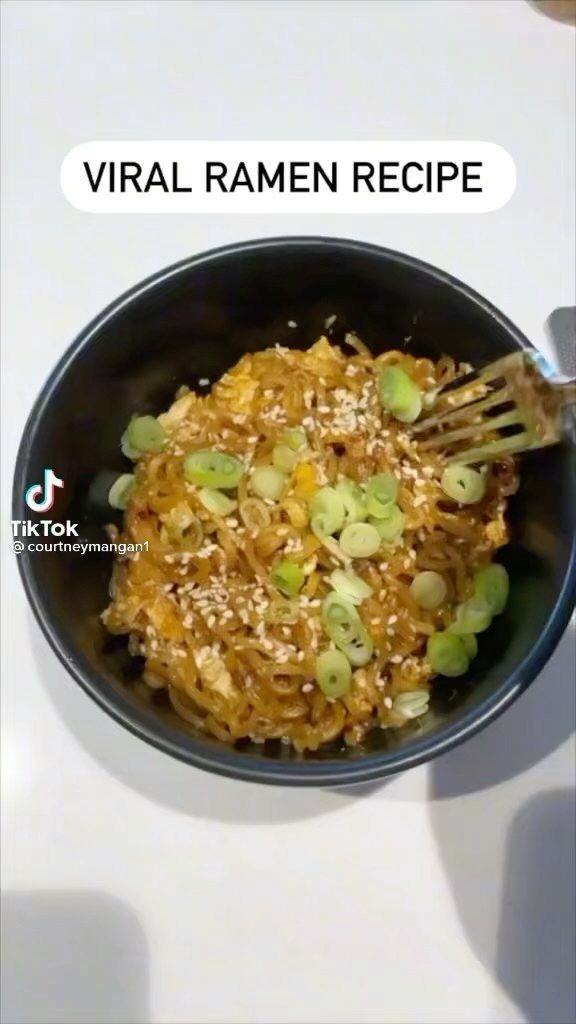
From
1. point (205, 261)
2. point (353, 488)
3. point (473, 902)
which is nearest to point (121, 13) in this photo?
point (205, 261)

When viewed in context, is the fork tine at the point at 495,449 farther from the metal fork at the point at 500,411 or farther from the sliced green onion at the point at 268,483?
the sliced green onion at the point at 268,483

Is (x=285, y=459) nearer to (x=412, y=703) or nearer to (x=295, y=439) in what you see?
(x=295, y=439)

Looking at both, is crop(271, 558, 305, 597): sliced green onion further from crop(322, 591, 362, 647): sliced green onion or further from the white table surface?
the white table surface

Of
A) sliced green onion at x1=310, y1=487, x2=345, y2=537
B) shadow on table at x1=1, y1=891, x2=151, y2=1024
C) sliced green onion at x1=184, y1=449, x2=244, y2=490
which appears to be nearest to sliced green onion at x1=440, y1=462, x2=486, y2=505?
sliced green onion at x1=310, y1=487, x2=345, y2=537

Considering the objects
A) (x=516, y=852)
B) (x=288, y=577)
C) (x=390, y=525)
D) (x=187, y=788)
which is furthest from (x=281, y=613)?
(x=516, y=852)

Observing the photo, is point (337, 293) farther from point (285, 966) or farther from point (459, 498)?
point (285, 966)
